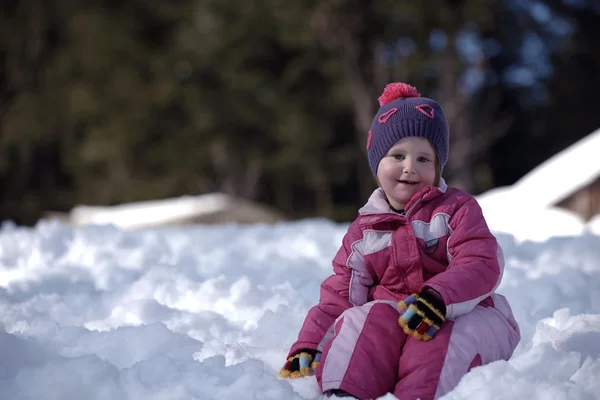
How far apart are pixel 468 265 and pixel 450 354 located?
0.23m

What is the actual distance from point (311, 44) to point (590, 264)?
1249cm

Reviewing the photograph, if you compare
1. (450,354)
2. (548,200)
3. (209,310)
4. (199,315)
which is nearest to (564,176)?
(548,200)

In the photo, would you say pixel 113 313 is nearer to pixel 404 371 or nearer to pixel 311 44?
pixel 404 371

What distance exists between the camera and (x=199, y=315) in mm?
2449

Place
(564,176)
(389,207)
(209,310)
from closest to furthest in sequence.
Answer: (389,207), (209,310), (564,176)

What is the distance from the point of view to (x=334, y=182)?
1723 cm

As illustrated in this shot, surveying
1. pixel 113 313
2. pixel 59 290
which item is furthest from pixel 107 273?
pixel 113 313

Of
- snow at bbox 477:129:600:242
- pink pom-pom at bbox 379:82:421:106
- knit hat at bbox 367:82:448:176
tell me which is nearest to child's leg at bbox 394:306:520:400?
knit hat at bbox 367:82:448:176

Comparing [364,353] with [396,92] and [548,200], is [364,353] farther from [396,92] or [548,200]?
[548,200]

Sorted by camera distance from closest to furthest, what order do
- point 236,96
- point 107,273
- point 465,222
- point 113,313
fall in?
1. point 465,222
2. point 113,313
3. point 107,273
4. point 236,96

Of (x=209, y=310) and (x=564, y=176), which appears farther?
(x=564, y=176)

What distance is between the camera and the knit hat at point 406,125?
74.1 inches

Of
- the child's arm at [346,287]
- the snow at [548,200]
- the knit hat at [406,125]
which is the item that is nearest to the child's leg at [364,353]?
the child's arm at [346,287]

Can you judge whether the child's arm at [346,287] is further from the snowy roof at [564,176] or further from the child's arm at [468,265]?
the snowy roof at [564,176]
